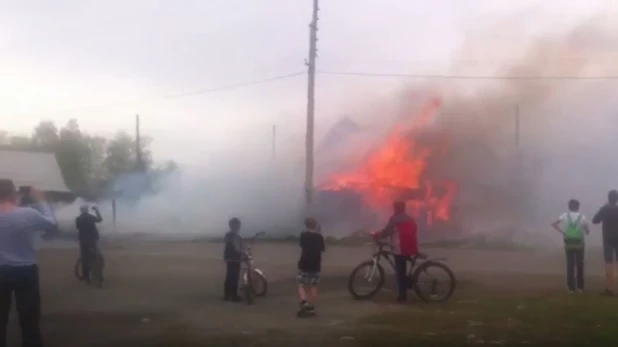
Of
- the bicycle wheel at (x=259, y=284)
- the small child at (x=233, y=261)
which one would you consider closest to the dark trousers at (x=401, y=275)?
the bicycle wheel at (x=259, y=284)

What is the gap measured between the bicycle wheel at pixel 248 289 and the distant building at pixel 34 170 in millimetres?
36116

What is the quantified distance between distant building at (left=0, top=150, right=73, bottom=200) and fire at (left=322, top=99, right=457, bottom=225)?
21.2m

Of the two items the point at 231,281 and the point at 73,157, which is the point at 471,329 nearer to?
the point at 231,281

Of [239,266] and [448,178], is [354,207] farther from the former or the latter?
[239,266]

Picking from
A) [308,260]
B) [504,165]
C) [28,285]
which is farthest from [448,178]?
[28,285]

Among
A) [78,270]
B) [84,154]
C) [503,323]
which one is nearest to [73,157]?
[84,154]

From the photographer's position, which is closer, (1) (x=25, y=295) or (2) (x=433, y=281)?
(1) (x=25, y=295)

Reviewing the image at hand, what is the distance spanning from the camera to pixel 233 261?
45.8 feet

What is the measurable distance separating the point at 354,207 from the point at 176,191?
16.9 m

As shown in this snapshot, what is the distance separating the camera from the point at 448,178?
37375 millimetres

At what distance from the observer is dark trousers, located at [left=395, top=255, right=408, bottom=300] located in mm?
13180

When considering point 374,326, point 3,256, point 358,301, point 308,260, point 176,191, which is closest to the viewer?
point 3,256

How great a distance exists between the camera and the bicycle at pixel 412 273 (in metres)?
13.1

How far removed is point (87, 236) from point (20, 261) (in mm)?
10101
